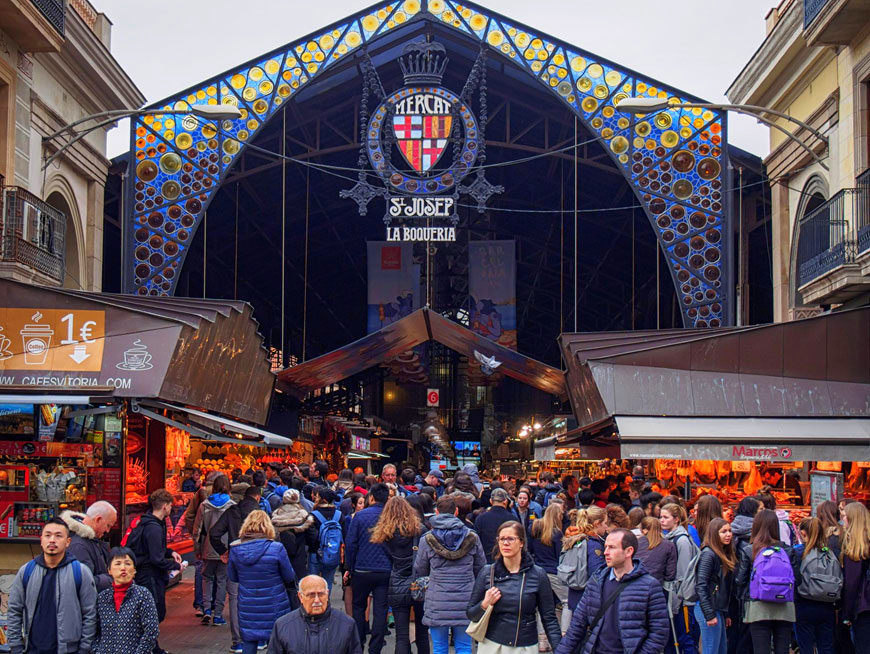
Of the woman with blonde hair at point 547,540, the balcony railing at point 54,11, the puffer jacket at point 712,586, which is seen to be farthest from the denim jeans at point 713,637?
the balcony railing at point 54,11

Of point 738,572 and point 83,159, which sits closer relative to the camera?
point 738,572

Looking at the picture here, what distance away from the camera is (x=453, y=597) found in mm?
8898

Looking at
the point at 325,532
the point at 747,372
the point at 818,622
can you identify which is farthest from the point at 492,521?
the point at 747,372

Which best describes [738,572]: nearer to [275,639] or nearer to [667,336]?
[275,639]

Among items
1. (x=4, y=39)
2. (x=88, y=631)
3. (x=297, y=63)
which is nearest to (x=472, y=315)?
(x=297, y=63)

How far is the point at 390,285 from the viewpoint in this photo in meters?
29.5

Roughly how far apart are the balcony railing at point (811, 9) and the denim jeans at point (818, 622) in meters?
11.4

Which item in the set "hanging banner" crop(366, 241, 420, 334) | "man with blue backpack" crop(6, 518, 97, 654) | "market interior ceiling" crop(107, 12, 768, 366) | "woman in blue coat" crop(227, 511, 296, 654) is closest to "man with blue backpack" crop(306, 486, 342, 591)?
"woman in blue coat" crop(227, 511, 296, 654)

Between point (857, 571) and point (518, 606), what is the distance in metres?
3.28

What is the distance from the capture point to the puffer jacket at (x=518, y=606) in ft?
23.8

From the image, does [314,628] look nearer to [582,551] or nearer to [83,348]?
[582,551]

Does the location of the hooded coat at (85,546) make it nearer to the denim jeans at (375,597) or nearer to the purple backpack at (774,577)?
the denim jeans at (375,597)

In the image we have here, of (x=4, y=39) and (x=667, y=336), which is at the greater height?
(x=4, y=39)

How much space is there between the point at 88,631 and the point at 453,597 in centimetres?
269
